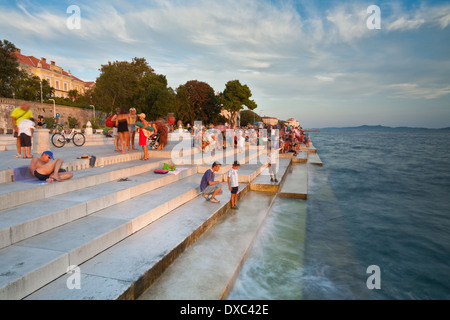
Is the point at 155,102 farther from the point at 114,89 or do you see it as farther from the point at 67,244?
the point at 67,244

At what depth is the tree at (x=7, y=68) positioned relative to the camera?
35056 mm

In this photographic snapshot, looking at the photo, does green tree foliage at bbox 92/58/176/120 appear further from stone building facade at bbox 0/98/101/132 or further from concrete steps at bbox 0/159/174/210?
concrete steps at bbox 0/159/174/210

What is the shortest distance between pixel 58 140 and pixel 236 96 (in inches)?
2147

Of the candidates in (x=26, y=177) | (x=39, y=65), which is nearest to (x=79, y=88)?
(x=39, y=65)

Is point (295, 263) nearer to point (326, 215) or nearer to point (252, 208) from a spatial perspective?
point (252, 208)

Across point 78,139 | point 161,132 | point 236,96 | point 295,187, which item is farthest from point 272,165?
point 236,96

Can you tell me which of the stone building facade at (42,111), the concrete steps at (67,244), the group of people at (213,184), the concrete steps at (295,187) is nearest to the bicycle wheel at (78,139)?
the concrete steps at (67,244)

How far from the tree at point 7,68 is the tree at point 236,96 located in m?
39.5

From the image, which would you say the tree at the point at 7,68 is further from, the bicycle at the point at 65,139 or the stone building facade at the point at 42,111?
the bicycle at the point at 65,139

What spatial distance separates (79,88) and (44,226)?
8714 centimetres

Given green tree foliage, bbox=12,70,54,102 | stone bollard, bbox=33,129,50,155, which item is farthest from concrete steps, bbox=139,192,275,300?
green tree foliage, bbox=12,70,54,102
